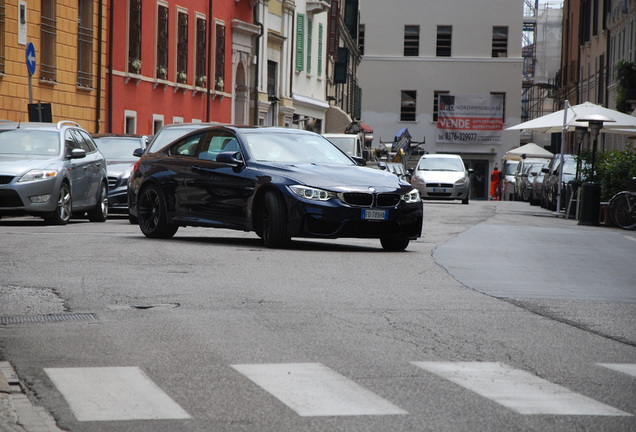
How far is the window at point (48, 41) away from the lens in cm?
3033

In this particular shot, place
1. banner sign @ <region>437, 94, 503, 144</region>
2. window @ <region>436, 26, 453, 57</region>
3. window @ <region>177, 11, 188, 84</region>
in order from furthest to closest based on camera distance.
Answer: window @ <region>436, 26, 453, 57</region>
banner sign @ <region>437, 94, 503, 144</region>
window @ <region>177, 11, 188, 84</region>

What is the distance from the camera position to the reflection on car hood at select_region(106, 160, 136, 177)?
23.6 meters

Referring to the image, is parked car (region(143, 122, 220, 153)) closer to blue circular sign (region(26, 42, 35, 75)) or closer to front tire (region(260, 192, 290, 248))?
blue circular sign (region(26, 42, 35, 75))

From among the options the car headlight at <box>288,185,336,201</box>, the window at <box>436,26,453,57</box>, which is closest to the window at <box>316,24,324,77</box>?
the window at <box>436,26,453,57</box>

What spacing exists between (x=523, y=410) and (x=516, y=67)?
84.0m

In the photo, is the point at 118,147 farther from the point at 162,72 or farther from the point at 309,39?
the point at 309,39

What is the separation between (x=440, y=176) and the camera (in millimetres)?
41500

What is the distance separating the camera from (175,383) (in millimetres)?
6266

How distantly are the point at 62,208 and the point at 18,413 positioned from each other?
48.0ft

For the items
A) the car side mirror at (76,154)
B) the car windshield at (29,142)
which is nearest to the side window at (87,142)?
the car windshield at (29,142)

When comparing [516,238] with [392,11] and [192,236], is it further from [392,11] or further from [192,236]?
[392,11]

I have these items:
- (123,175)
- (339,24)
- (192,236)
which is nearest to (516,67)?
(339,24)

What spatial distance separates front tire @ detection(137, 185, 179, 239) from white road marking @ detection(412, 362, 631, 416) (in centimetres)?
954

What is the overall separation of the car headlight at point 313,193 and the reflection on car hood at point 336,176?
2.2 inches
